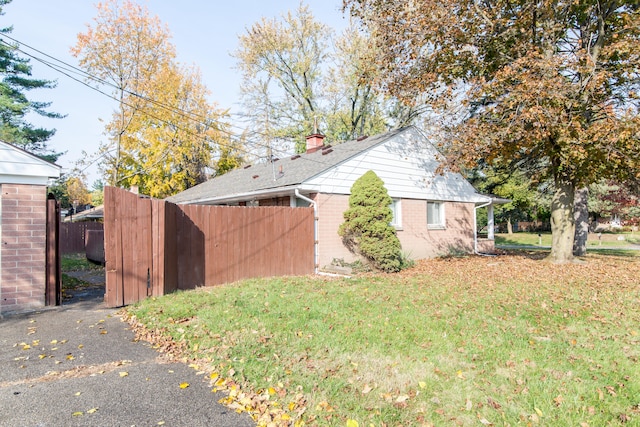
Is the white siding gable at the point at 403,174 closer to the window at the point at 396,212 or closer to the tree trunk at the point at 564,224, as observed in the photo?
the window at the point at 396,212

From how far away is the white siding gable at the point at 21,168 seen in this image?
611cm

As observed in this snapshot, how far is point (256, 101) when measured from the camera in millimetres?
27750

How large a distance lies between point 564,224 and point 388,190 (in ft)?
17.8

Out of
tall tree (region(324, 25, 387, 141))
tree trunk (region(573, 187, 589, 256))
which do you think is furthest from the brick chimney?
tree trunk (region(573, 187, 589, 256))

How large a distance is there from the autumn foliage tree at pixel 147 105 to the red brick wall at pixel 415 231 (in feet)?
43.8

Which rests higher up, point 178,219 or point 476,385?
point 178,219

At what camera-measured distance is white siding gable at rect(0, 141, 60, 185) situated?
611 centimetres

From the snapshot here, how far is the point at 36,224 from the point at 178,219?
236 centimetres

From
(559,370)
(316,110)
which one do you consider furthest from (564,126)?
(316,110)

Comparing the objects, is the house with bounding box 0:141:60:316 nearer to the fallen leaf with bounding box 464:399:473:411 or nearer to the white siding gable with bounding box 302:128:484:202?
the white siding gable with bounding box 302:128:484:202

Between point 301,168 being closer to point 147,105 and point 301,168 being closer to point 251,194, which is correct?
point 251,194

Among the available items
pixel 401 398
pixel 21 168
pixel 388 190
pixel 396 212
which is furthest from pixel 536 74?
pixel 21 168

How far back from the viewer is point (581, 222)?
16.3 m

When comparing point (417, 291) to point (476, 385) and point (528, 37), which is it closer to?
point (476, 385)
